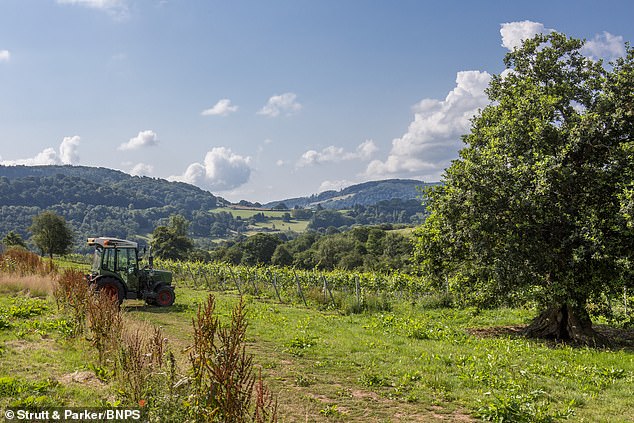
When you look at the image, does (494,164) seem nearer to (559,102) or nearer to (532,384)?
(559,102)

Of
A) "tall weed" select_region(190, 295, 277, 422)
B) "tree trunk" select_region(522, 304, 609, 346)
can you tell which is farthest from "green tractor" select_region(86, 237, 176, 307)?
"tree trunk" select_region(522, 304, 609, 346)

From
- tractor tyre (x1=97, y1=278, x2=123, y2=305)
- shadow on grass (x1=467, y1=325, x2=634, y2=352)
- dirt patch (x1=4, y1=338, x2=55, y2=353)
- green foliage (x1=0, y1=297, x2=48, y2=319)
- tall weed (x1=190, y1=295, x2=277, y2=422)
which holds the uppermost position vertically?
tall weed (x1=190, y1=295, x2=277, y2=422)

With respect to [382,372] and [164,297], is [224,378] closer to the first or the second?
[382,372]

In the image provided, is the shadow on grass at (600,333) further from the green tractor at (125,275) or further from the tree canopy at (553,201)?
the green tractor at (125,275)

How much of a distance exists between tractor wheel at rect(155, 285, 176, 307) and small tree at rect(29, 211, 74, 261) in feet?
147

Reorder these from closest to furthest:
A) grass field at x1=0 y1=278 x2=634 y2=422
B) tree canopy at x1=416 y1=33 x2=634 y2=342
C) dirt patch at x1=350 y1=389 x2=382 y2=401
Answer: grass field at x1=0 y1=278 x2=634 y2=422, dirt patch at x1=350 y1=389 x2=382 y2=401, tree canopy at x1=416 y1=33 x2=634 y2=342

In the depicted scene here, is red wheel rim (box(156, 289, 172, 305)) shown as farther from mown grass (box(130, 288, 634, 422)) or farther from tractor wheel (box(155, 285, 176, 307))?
mown grass (box(130, 288, 634, 422))

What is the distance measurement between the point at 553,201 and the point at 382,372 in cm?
736

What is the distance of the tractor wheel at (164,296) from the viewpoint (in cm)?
1862

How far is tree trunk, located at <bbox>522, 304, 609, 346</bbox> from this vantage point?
12.8 meters

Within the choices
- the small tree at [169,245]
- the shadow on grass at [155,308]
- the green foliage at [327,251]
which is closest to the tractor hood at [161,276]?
the shadow on grass at [155,308]

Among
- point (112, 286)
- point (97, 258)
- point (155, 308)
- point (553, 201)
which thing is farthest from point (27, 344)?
point (553, 201)

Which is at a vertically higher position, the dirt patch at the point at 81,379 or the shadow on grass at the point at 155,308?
the dirt patch at the point at 81,379

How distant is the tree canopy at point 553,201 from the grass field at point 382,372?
5.71 ft
